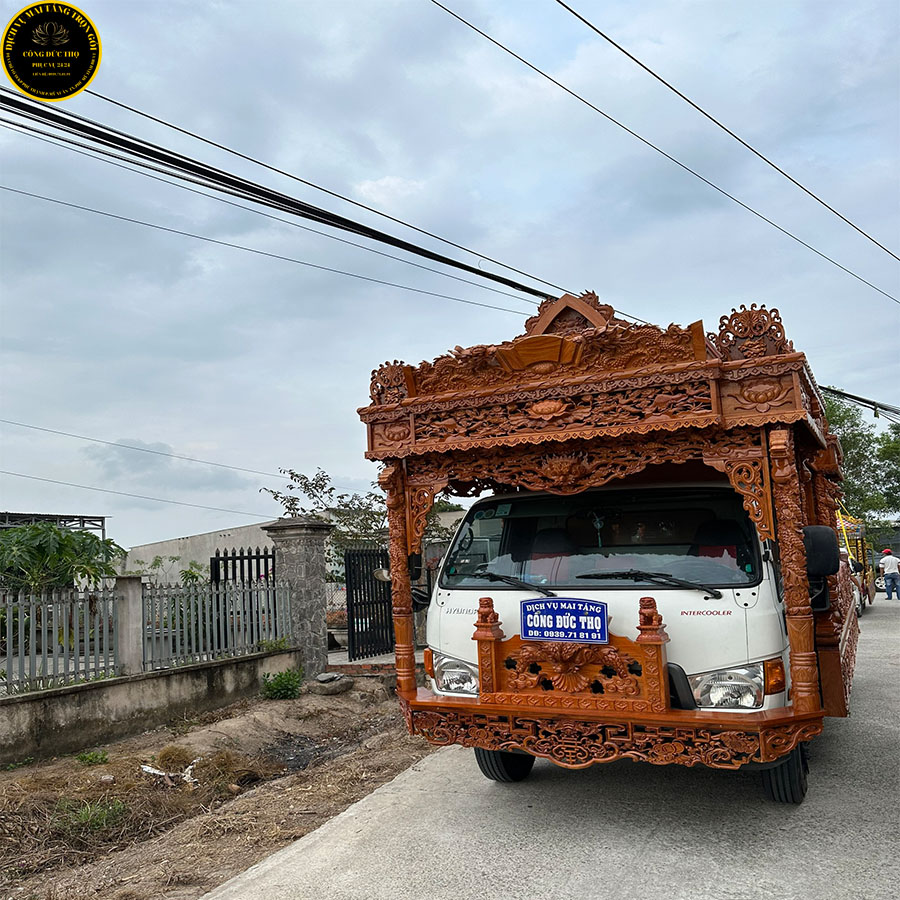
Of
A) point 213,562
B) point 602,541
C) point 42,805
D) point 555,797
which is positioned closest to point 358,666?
point 213,562

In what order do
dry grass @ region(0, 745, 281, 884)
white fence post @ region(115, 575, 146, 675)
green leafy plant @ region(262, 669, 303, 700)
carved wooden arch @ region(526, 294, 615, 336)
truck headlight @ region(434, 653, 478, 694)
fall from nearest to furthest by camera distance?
truck headlight @ region(434, 653, 478, 694) → carved wooden arch @ region(526, 294, 615, 336) → dry grass @ region(0, 745, 281, 884) → white fence post @ region(115, 575, 146, 675) → green leafy plant @ region(262, 669, 303, 700)

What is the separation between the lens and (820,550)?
13.4 feet

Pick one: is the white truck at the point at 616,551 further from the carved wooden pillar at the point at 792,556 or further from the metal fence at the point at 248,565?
the metal fence at the point at 248,565

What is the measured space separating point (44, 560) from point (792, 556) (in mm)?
8770

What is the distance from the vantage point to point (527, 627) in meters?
4.26

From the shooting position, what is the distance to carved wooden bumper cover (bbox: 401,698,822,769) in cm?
382

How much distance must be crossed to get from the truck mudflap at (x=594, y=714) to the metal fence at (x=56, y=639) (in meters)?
4.45

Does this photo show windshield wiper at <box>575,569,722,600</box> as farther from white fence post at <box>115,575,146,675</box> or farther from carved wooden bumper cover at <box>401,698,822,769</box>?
white fence post at <box>115,575,146,675</box>

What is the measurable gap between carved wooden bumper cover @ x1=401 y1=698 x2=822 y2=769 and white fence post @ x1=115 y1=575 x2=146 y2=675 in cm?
463

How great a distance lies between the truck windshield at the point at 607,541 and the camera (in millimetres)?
4395

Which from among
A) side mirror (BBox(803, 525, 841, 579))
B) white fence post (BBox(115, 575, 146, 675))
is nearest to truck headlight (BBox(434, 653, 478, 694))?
side mirror (BBox(803, 525, 841, 579))

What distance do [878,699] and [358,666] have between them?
6.10 meters

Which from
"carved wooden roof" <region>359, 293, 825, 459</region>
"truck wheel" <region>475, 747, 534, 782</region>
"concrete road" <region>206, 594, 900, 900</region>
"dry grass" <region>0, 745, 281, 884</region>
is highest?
"carved wooden roof" <region>359, 293, 825, 459</region>

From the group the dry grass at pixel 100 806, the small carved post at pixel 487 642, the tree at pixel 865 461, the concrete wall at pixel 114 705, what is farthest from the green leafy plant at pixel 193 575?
the tree at pixel 865 461
